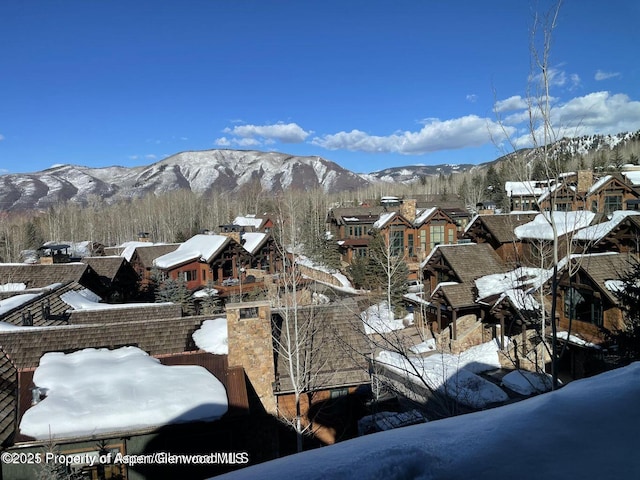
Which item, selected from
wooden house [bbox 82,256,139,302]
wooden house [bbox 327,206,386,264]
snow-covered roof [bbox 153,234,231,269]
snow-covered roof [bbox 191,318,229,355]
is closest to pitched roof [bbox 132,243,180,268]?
snow-covered roof [bbox 153,234,231,269]

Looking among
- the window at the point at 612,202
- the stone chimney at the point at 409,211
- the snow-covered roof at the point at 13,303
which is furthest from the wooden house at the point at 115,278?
the window at the point at 612,202

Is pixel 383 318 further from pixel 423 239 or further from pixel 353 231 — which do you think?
pixel 353 231

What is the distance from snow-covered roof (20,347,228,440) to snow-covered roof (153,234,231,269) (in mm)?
23471

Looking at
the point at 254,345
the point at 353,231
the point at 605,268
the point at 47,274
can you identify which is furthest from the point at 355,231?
the point at 254,345

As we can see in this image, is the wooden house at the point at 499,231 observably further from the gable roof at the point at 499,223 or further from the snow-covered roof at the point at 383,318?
the snow-covered roof at the point at 383,318

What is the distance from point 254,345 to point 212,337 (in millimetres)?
1550

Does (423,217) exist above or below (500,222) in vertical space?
above

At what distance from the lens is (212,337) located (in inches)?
466

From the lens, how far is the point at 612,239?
790 inches

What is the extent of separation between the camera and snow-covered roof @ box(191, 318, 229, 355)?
11359mm

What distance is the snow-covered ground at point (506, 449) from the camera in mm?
2256

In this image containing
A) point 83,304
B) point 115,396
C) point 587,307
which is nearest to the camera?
point 115,396

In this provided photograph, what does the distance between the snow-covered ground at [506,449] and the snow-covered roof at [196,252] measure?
32.7 metres

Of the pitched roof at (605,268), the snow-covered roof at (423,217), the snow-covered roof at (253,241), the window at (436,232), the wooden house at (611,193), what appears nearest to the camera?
the pitched roof at (605,268)
